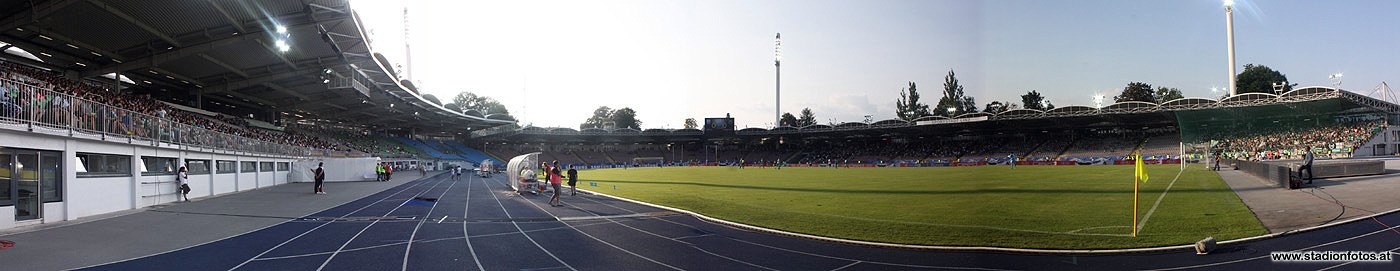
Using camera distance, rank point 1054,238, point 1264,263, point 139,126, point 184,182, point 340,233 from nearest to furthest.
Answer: point 1264,263, point 1054,238, point 340,233, point 139,126, point 184,182

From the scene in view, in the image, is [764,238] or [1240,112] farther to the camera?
[1240,112]

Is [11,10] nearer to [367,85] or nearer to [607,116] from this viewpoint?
[367,85]

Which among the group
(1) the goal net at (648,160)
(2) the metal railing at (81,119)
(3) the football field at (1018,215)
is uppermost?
(2) the metal railing at (81,119)

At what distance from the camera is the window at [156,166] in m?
17.1

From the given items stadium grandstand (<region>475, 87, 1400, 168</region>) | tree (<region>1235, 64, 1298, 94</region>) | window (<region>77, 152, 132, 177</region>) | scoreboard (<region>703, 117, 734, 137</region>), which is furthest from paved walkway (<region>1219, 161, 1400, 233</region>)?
tree (<region>1235, 64, 1298, 94</region>)

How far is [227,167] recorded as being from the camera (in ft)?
78.3

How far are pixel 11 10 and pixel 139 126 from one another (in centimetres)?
902

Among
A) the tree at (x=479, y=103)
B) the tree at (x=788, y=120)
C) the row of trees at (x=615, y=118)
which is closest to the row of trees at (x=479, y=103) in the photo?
the tree at (x=479, y=103)

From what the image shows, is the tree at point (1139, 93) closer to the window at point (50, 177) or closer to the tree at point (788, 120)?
the tree at point (788, 120)

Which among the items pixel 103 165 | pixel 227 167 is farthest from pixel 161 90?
pixel 103 165

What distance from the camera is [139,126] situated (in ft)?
53.8

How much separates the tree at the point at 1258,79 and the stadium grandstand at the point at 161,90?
281 ft

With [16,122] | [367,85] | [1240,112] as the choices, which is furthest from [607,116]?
[16,122]

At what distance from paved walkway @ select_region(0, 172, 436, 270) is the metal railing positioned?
6.35 ft
